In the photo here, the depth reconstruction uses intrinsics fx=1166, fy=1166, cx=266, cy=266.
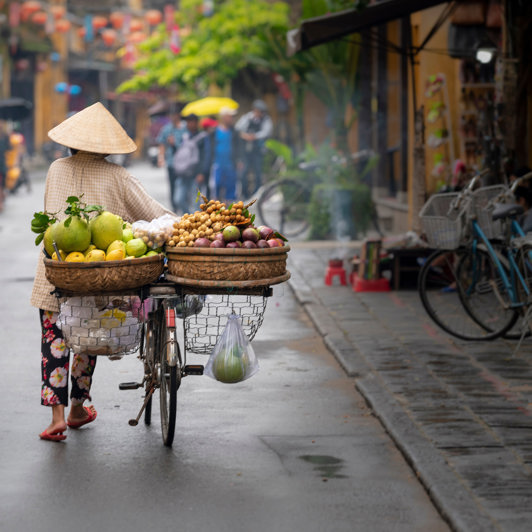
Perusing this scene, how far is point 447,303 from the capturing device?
977 centimetres

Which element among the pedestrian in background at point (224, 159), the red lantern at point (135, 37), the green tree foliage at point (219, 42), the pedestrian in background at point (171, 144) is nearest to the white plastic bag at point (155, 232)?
the pedestrian in background at point (171, 144)

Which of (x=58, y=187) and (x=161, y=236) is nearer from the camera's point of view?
(x=161, y=236)

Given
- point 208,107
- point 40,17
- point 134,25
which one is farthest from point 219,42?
point 40,17

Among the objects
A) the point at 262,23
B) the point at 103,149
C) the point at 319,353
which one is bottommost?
the point at 319,353

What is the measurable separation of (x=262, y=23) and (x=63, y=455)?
88.9 feet

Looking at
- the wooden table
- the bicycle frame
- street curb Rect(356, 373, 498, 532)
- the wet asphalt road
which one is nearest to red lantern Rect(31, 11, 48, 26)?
the wooden table

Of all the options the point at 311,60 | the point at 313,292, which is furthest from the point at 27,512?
the point at 311,60

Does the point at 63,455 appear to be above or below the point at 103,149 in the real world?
below

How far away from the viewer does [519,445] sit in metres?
5.94

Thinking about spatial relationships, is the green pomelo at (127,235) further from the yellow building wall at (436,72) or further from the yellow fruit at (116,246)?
the yellow building wall at (436,72)

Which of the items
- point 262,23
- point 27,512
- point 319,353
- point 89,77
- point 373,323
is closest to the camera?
point 27,512

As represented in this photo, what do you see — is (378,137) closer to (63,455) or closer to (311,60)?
(311,60)

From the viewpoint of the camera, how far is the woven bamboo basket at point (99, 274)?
18.3 feet

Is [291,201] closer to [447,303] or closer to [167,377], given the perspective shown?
[447,303]
